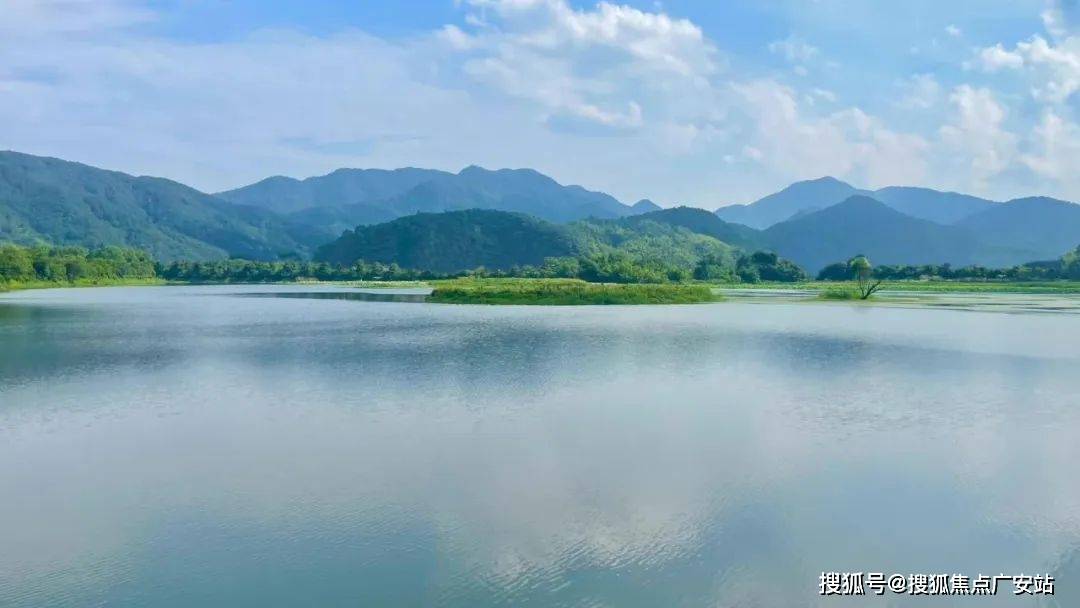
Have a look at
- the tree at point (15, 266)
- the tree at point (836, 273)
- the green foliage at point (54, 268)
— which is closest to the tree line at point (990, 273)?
the tree at point (836, 273)

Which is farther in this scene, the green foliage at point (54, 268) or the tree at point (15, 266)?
the green foliage at point (54, 268)

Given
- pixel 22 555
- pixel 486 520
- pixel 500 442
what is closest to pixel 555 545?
pixel 486 520

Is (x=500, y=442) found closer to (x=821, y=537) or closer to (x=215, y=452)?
(x=215, y=452)

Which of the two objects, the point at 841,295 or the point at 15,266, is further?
the point at 15,266

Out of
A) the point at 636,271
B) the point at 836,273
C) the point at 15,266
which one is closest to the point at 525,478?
the point at 636,271

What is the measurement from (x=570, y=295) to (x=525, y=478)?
71758mm

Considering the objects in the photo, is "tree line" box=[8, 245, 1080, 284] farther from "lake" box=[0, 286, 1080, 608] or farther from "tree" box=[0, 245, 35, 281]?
"lake" box=[0, 286, 1080, 608]

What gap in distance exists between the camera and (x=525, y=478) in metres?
17.0

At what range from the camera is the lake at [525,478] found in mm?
11836

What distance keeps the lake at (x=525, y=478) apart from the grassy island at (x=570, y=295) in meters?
50.0

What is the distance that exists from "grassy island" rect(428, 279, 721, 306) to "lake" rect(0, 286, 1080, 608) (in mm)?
50018

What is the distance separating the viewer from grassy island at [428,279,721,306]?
288ft

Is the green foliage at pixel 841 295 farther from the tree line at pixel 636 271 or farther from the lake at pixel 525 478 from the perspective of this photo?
the lake at pixel 525 478

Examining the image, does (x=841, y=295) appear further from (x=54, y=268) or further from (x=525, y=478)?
(x=54, y=268)
